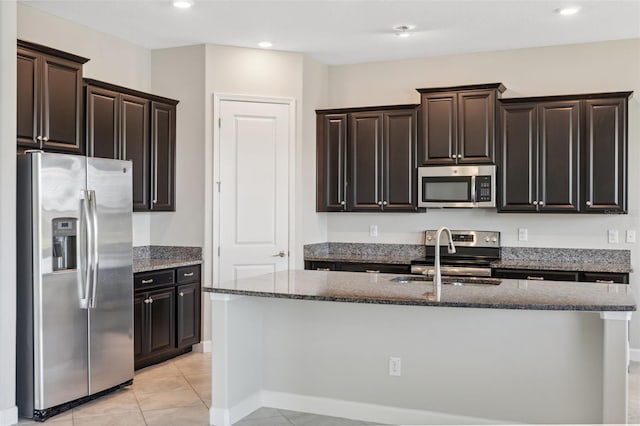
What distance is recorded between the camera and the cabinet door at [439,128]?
226 inches

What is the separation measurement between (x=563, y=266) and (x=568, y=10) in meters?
2.08

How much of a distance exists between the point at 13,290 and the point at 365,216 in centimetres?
358

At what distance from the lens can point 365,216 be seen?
654cm

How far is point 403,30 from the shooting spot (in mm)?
5277

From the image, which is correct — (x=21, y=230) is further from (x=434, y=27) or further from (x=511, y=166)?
(x=511, y=166)

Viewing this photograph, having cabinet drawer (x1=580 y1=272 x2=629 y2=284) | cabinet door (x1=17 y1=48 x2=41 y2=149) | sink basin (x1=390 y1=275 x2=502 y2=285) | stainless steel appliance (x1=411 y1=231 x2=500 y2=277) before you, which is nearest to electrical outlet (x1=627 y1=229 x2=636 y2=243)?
cabinet drawer (x1=580 y1=272 x2=629 y2=284)

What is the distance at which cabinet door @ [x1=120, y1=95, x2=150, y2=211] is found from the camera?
522 centimetres

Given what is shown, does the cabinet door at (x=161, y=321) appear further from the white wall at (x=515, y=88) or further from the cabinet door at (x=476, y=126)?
the cabinet door at (x=476, y=126)

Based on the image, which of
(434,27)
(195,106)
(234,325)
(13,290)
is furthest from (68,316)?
(434,27)

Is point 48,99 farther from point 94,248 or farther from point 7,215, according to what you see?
point 94,248

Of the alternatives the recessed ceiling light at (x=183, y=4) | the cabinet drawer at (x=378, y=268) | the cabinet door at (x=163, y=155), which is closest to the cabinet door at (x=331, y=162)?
the cabinet drawer at (x=378, y=268)

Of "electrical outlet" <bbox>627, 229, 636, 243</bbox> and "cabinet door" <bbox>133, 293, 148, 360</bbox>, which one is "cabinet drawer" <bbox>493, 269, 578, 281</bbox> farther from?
"cabinet door" <bbox>133, 293, 148, 360</bbox>

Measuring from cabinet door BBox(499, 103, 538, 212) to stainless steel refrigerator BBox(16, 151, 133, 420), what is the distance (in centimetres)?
321

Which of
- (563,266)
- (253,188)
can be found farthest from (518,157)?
(253,188)
